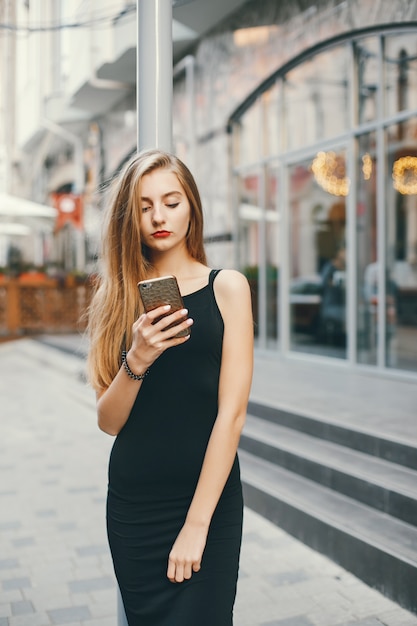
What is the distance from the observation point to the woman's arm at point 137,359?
1.70 metres

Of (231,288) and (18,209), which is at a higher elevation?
(18,209)

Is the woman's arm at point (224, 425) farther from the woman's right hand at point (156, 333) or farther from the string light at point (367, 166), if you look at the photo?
the string light at point (367, 166)

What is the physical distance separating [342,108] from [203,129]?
3344mm

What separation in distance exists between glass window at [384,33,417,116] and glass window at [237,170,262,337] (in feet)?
10.2

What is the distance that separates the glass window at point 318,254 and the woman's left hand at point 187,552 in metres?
7.43

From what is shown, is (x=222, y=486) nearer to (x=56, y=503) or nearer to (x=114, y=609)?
(x=114, y=609)

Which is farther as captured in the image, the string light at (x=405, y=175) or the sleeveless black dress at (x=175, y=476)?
the string light at (x=405, y=175)

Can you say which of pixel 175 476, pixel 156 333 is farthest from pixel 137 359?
pixel 175 476

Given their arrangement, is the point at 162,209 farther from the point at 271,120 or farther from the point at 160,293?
the point at 271,120

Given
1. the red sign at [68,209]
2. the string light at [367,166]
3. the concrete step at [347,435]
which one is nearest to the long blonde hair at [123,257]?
the concrete step at [347,435]

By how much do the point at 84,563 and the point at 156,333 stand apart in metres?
2.78

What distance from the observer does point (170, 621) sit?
1.81m

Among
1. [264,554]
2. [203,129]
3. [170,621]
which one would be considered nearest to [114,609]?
[264,554]

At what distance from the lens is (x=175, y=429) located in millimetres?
1850
